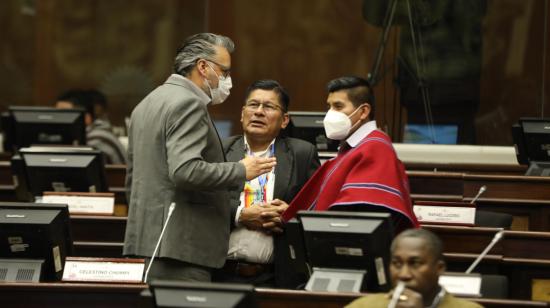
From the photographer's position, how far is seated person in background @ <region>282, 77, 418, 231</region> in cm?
418

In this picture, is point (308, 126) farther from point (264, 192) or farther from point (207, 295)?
point (207, 295)

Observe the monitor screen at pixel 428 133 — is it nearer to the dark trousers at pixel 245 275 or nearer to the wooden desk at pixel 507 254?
the wooden desk at pixel 507 254

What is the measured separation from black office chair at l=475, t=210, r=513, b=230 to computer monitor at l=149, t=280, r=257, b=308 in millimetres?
2204

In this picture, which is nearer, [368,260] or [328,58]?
[368,260]

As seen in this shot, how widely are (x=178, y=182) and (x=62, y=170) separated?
1.65m

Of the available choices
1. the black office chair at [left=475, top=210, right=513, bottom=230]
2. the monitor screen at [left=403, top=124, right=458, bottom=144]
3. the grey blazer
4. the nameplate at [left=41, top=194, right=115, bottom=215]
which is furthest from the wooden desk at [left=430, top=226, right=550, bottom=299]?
the monitor screen at [left=403, top=124, right=458, bottom=144]

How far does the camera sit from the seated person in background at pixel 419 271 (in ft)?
11.3

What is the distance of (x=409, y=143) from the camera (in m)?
8.26

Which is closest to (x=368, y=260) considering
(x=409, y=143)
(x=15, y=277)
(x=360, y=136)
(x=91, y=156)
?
(x=360, y=136)

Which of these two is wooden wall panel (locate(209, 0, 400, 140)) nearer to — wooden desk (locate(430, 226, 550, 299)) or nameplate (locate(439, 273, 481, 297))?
wooden desk (locate(430, 226, 550, 299))

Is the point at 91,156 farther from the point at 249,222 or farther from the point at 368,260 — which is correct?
the point at 368,260

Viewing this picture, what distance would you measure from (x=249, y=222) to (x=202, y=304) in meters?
1.44

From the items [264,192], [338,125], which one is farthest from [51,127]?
[338,125]

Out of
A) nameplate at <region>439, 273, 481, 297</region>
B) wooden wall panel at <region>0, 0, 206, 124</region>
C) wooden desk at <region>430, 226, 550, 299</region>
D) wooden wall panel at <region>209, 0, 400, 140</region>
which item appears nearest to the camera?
nameplate at <region>439, 273, 481, 297</region>
